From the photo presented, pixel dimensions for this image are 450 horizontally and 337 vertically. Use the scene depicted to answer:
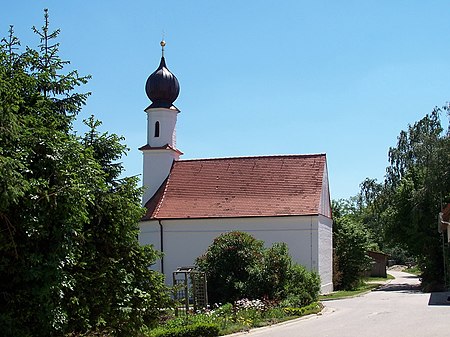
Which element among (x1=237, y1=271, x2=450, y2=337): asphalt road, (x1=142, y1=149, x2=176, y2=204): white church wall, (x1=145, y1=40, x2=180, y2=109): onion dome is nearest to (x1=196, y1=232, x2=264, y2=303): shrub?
(x1=237, y1=271, x2=450, y2=337): asphalt road

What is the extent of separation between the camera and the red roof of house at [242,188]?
3906 cm

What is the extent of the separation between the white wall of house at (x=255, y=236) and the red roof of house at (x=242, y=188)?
0.49 meters

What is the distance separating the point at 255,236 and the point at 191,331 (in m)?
22.3

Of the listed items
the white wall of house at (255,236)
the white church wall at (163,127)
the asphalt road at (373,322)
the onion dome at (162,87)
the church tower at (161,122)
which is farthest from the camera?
the white church wall at (163,127)

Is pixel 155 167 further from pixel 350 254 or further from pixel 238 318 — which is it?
pixel 238 318

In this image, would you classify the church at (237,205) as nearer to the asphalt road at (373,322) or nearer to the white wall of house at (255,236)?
the white wall of house at (255,236)

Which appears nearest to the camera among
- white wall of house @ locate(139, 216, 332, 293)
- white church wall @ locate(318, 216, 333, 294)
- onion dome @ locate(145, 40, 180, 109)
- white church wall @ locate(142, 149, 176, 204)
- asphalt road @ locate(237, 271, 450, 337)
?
asphalt road @ locate(237, 271, 450, 337)

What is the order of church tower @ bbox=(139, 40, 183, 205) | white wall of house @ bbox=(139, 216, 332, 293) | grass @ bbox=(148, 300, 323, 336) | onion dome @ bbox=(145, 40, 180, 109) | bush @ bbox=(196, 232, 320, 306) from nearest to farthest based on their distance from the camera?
1. grass @ bbox=(148, 300, 323, 336)
2. bush @ bbox=(196, 232, 320, 306)
3. white wall of house @ bbox=(139, 216, 332, 293)
4. church tower @ bbox=(139, 40, 183, 205)
5. onion dome @ bbox=(145, 40, 180, 109)

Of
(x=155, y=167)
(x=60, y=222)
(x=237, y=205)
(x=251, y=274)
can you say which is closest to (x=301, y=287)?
(x=251, y=274)

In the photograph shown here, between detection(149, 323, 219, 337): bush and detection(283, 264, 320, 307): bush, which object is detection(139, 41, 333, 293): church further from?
detection(149, 323, 219, 337): bush

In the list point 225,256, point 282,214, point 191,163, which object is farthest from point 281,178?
point 225,256

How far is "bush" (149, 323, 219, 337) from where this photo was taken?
1619 centimetres

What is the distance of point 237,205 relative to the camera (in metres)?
39.7

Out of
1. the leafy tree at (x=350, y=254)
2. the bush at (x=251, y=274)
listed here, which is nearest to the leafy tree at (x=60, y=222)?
→ the bush at (x=251, y=274)
